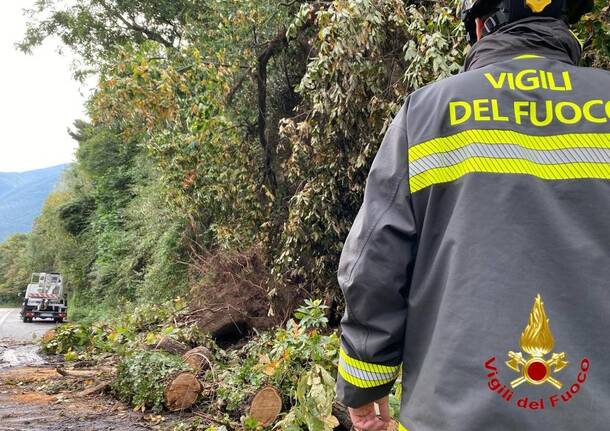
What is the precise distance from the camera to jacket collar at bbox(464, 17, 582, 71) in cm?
168

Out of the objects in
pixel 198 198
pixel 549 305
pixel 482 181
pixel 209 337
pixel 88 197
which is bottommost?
pixel 209 337

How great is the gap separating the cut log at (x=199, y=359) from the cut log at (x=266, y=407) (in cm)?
216

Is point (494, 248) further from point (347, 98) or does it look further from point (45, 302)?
point (45, 302)

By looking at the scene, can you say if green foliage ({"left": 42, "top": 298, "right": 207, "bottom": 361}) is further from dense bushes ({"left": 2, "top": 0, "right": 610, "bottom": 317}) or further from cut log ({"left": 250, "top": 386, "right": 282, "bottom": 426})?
cut log ({"left": 250, "top": 386, "right": 282, "bottom": 426})

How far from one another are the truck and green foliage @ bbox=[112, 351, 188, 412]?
1969 cm

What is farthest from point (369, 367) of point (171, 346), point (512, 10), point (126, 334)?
point (126, 334)

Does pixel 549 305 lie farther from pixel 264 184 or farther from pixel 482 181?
pixel 264 184

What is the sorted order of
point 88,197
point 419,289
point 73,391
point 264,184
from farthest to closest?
point 88,197 → point 264,184 → point 73,391 → point 419,289

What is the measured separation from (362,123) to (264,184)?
11.7 feet

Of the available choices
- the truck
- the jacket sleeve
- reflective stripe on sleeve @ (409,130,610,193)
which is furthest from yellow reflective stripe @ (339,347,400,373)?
the truck

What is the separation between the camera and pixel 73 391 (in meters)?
8.59

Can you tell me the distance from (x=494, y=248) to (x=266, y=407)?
4622mm

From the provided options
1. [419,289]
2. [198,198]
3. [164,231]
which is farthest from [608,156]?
[164,231]

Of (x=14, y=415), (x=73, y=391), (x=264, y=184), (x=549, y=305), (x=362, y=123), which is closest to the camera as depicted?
(x=549, y=305)
